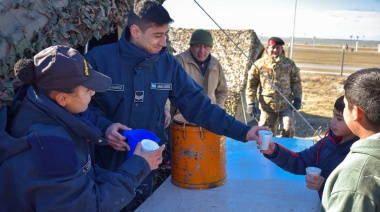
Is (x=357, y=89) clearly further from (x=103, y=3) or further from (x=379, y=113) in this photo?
(x=103, y=3)

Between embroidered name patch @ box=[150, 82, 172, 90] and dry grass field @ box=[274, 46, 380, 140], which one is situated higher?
embroidered name patch @ box=[150, 82, 172, 90]

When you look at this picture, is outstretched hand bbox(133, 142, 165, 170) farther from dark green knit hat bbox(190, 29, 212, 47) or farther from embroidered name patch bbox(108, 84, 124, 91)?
dark green knit hat bbox(190, 29, 212, 47)

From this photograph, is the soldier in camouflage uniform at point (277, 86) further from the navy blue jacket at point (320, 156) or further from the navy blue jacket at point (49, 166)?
the navy blue jacket at point (49, 166)

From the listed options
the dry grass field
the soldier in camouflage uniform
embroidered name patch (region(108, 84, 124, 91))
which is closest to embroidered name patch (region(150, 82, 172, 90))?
embroidered name patch (region(108, 84, 124, 91))

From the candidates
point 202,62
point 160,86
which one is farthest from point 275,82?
point 160,86

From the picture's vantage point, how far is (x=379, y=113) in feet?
5.88

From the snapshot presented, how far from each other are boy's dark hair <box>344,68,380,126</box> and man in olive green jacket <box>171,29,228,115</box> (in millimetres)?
3291

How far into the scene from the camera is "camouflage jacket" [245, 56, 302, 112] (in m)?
6.86

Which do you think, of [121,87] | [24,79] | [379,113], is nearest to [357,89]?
[379,113]

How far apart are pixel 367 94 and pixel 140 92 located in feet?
5.39

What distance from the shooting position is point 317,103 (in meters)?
12.8

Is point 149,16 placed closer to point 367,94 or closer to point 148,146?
point 148,146

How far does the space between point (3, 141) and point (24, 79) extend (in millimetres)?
284

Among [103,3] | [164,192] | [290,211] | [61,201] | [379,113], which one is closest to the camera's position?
[61,201]
